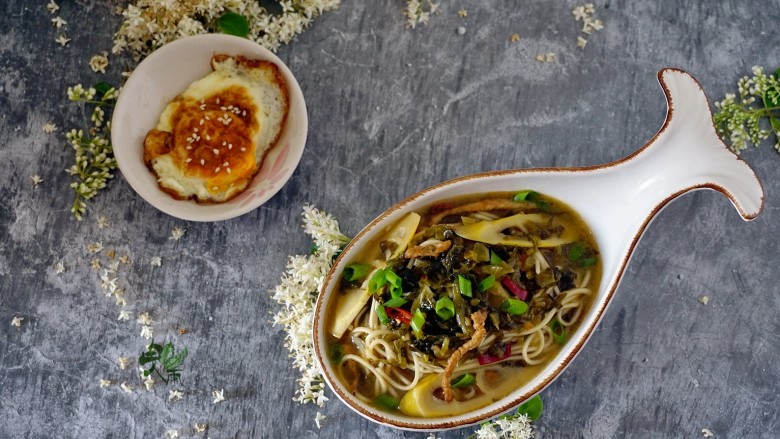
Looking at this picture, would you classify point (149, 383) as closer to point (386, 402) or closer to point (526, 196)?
point (386, 402)

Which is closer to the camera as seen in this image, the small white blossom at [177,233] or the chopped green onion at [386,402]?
the chopped green onion at [386,402]

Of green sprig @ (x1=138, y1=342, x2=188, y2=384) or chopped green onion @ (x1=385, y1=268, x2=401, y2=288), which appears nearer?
chopped green onion @ (x1=385, y1=268, x2=401, y2=288)

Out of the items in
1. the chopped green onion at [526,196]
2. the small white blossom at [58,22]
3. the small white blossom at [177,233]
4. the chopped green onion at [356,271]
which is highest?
the chopped green onion at [526,196]

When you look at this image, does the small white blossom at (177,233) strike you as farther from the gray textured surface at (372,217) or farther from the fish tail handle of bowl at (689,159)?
the fish tail handle of bowl at (689,159)

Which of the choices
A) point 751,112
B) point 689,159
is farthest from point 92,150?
point 751,112

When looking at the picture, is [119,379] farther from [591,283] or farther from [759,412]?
[759,412]

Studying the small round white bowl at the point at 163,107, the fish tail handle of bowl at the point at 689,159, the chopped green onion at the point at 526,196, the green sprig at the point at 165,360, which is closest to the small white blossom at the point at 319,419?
the green sprig at the point at 165,360

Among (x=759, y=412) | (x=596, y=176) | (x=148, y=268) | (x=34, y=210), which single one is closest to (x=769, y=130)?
(x=596, y=176)

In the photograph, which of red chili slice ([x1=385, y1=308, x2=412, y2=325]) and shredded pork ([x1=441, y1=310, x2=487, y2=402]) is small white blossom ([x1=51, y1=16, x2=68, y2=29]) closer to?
red chili slice ([x1=385, y1=308, x2=412, y2=325])

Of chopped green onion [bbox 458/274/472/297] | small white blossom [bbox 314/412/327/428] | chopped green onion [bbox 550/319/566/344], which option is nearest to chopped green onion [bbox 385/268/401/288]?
chopped green onion [bbox 458/274/472/297]
